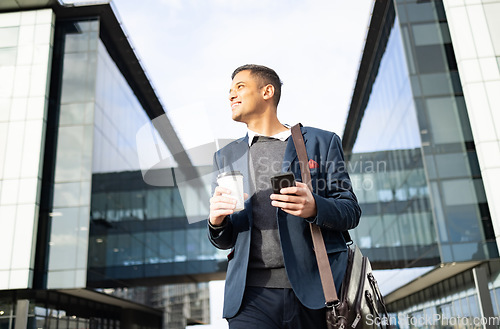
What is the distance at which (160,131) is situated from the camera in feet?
6.72

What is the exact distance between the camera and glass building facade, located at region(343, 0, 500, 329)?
56.1 feet

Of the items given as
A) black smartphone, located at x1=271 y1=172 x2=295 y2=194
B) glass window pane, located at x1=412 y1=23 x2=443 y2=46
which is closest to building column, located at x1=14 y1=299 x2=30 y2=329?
glass window pane, located at x1=412 y1=23 x2=443 y2=46

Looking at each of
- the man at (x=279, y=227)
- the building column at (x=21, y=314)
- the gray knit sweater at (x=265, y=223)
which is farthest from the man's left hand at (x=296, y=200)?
the building column at (x=21, y=314)

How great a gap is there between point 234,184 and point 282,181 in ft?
0.89

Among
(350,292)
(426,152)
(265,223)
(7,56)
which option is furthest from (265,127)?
(7,56)

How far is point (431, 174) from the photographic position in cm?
1784

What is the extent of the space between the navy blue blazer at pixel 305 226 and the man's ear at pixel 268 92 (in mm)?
276

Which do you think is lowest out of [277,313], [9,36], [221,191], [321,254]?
[277,313]

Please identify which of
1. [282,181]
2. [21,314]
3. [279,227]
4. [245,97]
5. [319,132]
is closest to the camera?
[282,181]

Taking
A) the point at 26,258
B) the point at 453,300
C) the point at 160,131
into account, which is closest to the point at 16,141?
the point at 26,258

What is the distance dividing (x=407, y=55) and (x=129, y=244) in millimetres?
14063

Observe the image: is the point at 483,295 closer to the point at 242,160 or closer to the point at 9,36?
the point at 242,160

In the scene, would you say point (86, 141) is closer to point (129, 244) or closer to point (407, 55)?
point (129, 244)

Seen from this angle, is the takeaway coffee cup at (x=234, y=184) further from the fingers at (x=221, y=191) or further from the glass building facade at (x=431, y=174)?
the glass building facade at (x=431, y=174)
